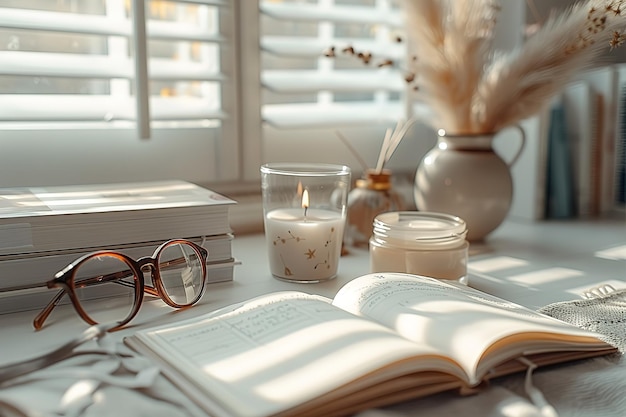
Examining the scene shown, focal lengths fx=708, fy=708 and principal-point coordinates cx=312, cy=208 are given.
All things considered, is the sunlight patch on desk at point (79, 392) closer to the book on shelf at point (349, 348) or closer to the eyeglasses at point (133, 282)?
the book on shelf at point (349, 348)

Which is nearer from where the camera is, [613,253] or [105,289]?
[105,289]

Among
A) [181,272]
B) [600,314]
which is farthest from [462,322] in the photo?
[181,272]

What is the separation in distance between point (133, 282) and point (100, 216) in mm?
83

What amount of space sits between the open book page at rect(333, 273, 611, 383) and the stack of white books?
21 centimetres

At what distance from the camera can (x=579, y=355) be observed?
Result: 2.11 feet

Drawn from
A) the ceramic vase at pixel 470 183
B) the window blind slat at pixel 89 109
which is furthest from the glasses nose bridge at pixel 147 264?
the ceramic vase at pixel 470 183

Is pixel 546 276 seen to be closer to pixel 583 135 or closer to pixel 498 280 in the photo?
pixel 498 280

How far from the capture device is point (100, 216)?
0.79 m

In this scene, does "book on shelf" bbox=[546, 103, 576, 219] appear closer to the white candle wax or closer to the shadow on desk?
the shadow on desk

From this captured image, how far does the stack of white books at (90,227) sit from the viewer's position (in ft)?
2.46

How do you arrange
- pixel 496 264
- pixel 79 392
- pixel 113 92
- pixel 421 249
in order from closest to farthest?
1. pixel 79 392
2. pixel 421 249
3. pixel 496 264
4. pixel 113 92

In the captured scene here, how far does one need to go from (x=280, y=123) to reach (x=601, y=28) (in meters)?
0.53

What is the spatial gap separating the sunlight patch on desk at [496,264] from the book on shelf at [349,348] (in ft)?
0.91

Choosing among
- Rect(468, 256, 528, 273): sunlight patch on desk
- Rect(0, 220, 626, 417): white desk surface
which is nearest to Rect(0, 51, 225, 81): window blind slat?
Rect(0, 220, 626, 417): white desk surface
